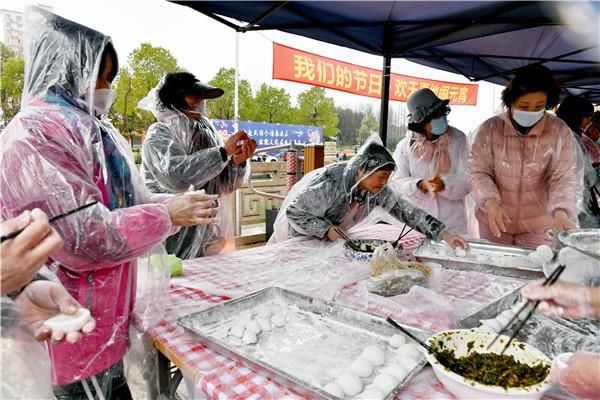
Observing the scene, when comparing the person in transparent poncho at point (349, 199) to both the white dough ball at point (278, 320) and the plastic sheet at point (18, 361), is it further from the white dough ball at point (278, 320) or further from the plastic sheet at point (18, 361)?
the plastic sheet at point (18, 361)

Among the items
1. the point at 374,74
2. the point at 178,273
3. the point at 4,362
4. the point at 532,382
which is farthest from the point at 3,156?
the point at 374,74

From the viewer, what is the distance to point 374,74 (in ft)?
22.7

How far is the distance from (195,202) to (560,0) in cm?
286

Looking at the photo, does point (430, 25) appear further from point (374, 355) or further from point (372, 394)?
point (372, 394)

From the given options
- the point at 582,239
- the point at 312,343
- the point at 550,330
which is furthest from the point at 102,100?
the point at 582,239

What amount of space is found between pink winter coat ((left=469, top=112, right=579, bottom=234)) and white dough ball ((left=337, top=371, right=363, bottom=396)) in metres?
1.72

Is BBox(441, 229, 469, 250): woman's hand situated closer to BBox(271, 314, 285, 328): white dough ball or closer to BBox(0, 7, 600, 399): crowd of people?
BBox(0, 7, 600, 399): crowd of people

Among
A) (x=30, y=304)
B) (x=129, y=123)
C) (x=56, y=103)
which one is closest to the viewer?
(x=30, y=304)

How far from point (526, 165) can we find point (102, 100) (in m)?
2.40

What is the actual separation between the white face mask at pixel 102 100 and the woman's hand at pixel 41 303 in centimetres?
63

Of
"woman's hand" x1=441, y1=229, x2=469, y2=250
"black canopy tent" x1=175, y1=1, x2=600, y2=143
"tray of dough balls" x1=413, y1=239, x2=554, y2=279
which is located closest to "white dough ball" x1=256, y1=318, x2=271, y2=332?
"tray of dough balls" x1=413, y1=239, x2=554, y2=279

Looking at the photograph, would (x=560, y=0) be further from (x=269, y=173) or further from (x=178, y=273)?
(x=269, y=173)

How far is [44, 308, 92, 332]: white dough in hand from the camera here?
33.9 inches

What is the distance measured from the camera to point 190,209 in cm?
126
